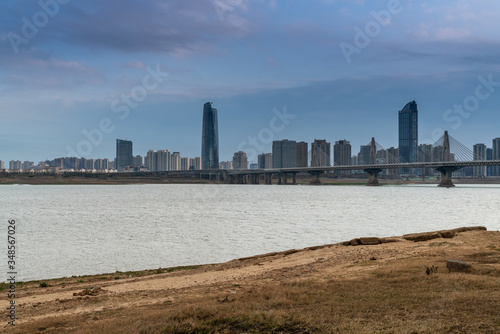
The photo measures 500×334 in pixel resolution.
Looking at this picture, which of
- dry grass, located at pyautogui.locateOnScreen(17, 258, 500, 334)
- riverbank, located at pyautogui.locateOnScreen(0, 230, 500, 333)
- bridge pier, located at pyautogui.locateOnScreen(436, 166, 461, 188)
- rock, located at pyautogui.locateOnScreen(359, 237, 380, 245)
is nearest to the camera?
dry grass, located at pyautogui.locateOnScreen(17, 258, 500, 334)

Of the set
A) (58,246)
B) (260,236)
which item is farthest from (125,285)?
(260,236)

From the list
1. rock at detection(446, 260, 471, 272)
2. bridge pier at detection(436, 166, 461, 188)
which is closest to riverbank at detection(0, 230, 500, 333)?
rock at detection(446, 260, 471, 272)

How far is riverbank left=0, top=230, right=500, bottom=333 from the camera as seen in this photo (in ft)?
32.1

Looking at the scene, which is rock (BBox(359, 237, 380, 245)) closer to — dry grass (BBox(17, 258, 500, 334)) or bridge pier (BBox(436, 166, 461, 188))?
dry grass (BBox(17, 258, 500, 334))

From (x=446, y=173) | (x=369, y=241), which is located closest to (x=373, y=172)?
(x=446, y=173)

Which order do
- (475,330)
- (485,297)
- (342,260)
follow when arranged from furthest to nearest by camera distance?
1. (342,260)
2. (485,297)
3. (475,330)

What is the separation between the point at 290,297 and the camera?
12.3m

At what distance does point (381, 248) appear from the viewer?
22.0 meters

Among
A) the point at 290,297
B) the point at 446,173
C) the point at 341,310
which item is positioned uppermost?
the point at 446,173

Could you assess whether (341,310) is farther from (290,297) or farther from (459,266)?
(459,266)

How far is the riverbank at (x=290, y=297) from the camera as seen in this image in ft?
32.1

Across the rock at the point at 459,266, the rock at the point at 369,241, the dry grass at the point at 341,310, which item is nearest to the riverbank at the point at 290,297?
the dry grass at the point at 341,310

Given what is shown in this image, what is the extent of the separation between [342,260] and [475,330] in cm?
1036

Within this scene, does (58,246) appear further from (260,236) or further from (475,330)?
(475,330)
